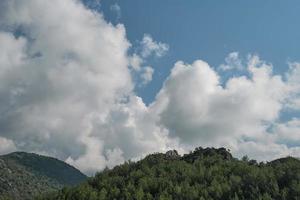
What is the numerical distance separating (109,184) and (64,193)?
7917 mm

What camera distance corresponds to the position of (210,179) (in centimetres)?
7400

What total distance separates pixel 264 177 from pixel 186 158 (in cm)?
3394

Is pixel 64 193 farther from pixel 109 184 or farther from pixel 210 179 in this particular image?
pixel 210 179

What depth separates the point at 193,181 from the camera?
74375mm

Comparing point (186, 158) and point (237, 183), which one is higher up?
point (186, 158)

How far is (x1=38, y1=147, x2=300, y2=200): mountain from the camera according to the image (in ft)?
207

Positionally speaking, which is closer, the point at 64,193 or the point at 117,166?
the point at 64,193

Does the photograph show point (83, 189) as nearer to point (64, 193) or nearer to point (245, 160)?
point (64, 193)

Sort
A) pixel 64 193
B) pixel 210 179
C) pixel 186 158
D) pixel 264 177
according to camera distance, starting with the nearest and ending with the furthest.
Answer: pixel 264 177 < pixel 210 179 < pixel 64 193 < pixel 186 158

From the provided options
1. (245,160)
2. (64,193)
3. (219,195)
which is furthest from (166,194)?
(245,160)

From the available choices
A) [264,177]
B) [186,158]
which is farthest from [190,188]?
[186,158]

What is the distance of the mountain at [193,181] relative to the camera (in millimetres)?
63156

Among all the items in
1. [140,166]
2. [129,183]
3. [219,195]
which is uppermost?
[140,166]

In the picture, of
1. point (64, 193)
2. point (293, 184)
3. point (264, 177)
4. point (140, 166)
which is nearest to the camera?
point (293, 184)
